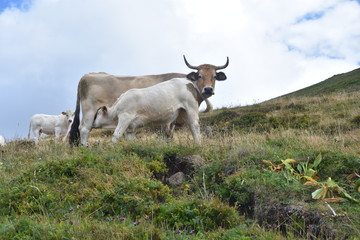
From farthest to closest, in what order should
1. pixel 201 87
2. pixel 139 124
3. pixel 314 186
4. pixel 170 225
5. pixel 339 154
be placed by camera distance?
pixel 201 87 < pixel 139 124 < pixel 339 154 < pixel 314 186 < pixel 170 225

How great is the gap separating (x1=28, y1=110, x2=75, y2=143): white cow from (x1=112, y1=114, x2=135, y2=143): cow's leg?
11.7 meters

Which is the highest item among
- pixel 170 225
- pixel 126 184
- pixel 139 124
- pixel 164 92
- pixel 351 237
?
pixel 164 92

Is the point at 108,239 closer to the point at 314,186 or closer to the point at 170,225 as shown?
the point at 170,225

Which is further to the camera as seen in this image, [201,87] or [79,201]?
[201,87]

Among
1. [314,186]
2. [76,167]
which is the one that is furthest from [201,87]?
[314,186]

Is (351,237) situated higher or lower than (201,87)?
lower

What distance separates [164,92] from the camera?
31.8 feet

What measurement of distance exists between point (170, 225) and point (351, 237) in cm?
178

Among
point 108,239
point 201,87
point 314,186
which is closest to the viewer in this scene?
point 108,239

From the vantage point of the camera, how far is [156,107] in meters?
9.46

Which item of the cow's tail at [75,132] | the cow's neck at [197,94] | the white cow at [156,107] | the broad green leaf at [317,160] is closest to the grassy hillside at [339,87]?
the cow's neck at [197,94]

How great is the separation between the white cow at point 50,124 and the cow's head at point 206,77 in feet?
36.9

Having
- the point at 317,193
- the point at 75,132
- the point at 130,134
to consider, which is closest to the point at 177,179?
the point at 317,193

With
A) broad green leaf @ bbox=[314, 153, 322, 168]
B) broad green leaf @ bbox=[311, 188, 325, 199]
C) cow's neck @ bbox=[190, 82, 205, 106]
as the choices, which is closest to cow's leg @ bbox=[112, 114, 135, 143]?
cow's neck @ bbox=[190, 82, 205, 106]
